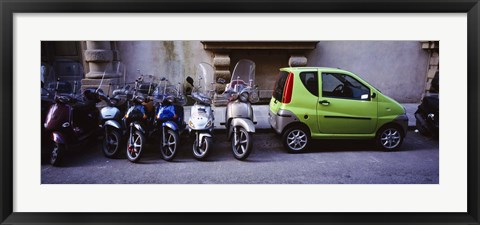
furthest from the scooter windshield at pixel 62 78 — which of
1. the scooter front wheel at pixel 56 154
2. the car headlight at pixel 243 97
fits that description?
the car headlight at pixel 243 97

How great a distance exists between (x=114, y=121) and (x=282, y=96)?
6.56 ft

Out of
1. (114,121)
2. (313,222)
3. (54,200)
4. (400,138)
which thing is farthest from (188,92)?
(400,138)

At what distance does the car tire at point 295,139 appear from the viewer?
3996 mm

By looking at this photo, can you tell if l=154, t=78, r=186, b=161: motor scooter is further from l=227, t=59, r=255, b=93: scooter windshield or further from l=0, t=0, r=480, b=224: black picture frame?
l=0, t=0, r=480, b=224: black picture frame

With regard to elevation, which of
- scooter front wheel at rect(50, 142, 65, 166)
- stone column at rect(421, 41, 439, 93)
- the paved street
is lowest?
the paved street

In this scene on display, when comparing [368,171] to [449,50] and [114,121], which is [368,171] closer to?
[449,50]

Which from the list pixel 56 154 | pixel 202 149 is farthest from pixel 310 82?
pixel 56 154

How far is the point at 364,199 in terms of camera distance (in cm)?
288

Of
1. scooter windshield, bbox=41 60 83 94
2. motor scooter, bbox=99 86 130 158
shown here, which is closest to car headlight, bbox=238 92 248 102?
motor scooter, bbox=99 86 130 158

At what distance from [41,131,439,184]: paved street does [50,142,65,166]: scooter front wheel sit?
0.30 ft

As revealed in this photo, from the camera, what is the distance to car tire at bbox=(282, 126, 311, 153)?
4.00 m

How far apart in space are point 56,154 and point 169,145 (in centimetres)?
115
